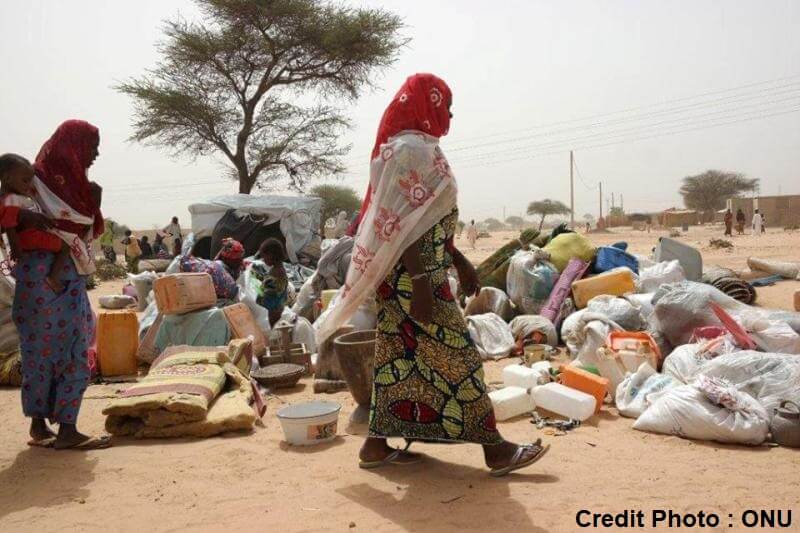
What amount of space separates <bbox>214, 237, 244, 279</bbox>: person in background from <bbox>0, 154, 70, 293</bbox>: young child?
3.33 metres

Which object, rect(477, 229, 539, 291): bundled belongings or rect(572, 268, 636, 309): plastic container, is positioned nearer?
rect(572, 268, 636, 309): plastic container

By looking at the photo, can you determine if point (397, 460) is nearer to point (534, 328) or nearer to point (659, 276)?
point (534, 328)

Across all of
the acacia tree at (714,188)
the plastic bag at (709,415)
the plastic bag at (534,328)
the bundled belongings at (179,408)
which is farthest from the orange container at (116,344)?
the acacia tree at (714,188)

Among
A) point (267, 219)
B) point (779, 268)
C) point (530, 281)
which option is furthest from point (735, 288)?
point (267, 219)

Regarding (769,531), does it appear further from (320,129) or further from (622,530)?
(320,129)

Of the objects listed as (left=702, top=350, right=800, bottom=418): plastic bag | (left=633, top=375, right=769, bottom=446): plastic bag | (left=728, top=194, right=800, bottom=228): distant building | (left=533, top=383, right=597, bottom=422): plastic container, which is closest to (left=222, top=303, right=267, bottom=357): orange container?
(left=533, top=383, right=597, bottom=422): plastic container

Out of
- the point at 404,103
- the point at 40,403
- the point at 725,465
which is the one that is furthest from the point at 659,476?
the point at 40,403

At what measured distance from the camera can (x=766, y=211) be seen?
33312 mm

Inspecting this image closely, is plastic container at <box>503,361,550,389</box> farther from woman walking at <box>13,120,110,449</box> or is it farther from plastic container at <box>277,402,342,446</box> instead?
woman walking at <box>13,120,110,449</box>

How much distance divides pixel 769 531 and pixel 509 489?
0.95 meters

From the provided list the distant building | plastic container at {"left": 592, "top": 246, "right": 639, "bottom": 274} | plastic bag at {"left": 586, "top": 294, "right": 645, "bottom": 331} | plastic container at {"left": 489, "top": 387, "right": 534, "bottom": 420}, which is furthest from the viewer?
the distant building

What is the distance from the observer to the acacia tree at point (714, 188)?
4416cm

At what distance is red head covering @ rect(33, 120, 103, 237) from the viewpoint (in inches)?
137

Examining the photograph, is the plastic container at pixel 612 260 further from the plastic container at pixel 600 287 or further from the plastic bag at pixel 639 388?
the plastic bag at pixel 639 388
